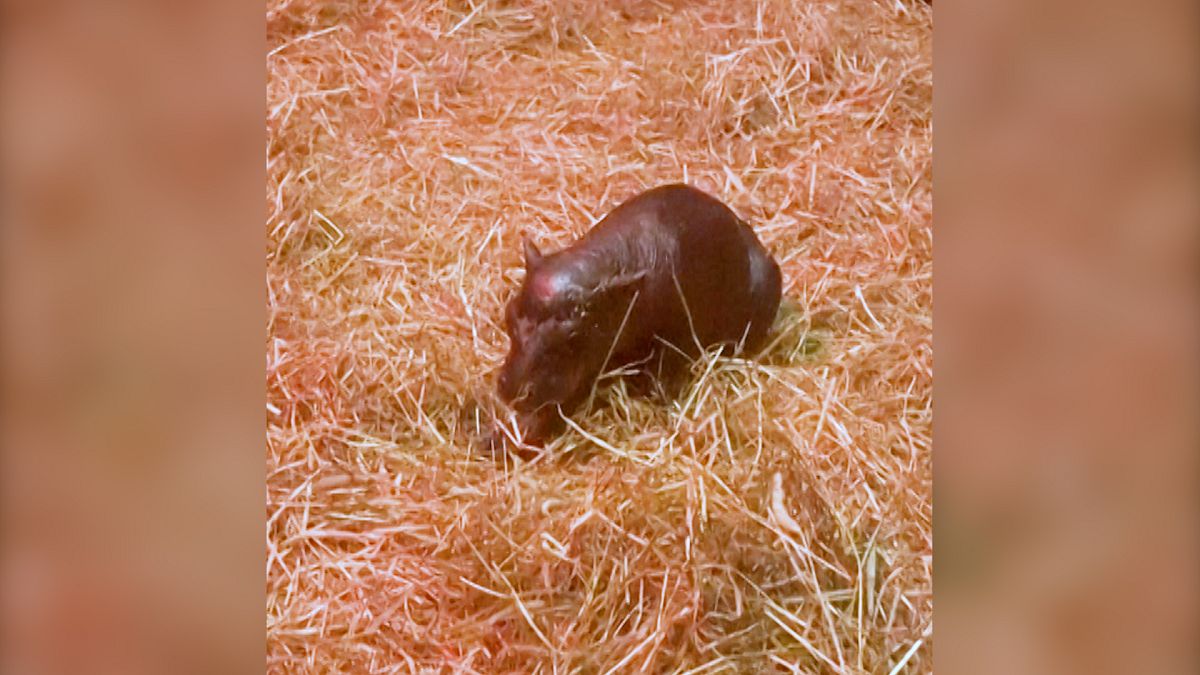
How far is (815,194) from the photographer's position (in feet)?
3.44

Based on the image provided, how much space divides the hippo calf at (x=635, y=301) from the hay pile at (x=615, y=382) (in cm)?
3

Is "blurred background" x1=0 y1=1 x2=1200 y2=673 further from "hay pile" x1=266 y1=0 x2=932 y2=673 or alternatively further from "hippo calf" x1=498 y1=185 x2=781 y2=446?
"hippo calf" x1=498 y1=185 x2=781 y2=446

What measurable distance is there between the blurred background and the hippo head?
0.37m

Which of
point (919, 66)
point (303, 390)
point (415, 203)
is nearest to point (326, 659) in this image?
point (303, 390)

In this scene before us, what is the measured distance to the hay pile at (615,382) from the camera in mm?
800

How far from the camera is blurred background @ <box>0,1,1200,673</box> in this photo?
0.50m
